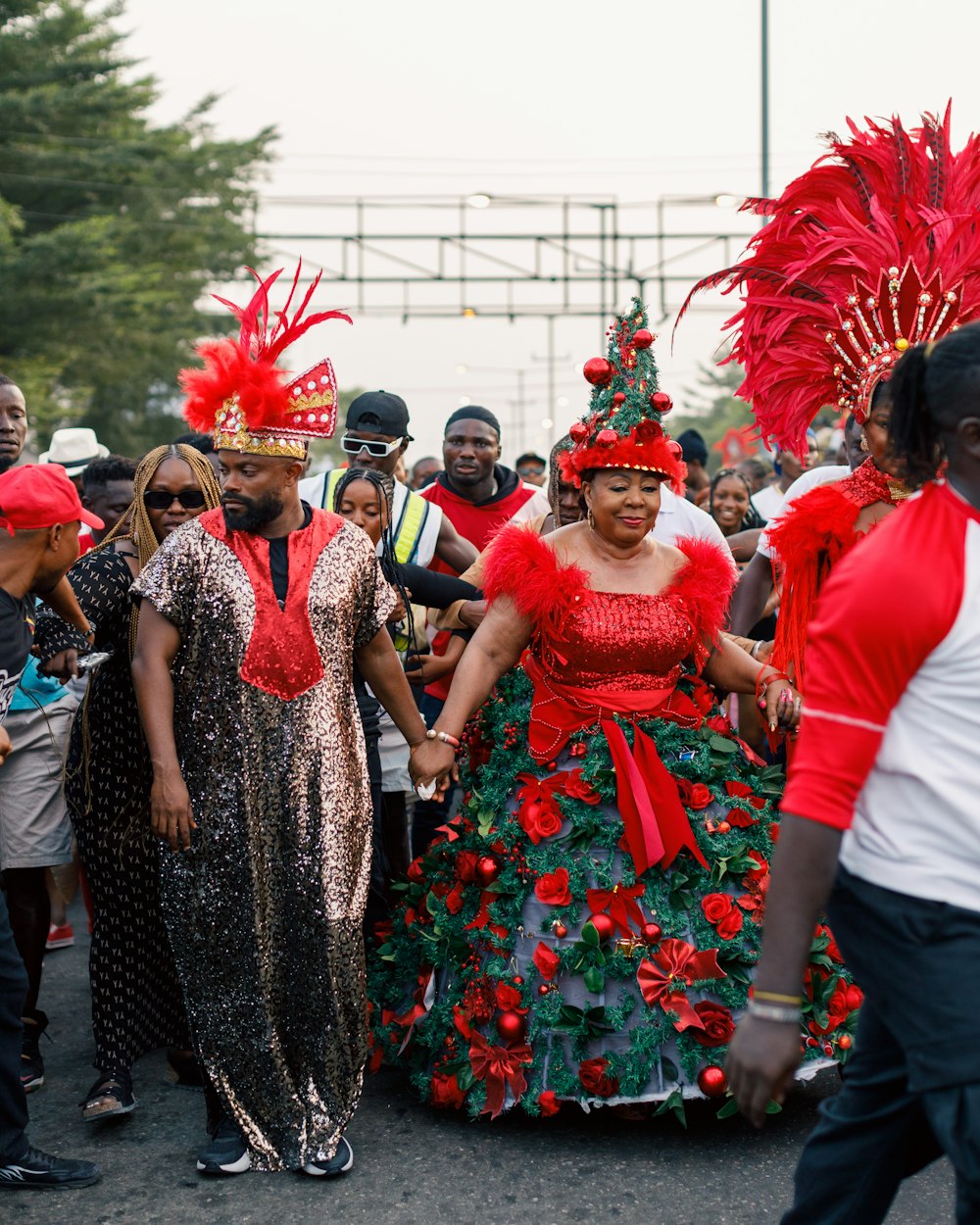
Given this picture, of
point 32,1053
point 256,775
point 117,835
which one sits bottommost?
point 32,1053

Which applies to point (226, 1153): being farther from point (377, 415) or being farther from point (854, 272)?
point (854, 272)

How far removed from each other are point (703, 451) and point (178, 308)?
1130 inches

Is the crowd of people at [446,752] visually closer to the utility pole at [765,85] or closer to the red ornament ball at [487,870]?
the red ornament ball at [487,870]

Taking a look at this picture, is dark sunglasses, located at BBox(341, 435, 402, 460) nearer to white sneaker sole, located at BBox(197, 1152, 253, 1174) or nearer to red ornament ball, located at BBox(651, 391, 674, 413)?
red ornament ball, located at BBox(651, 391, 674, 413)

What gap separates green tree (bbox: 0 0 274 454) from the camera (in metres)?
26.5

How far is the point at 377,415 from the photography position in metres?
5.93

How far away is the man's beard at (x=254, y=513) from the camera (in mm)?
4062

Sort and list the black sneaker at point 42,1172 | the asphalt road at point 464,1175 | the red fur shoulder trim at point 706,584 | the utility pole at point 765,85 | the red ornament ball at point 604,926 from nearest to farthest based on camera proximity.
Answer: the asphalt road at point 464,1175, the black sneaker at point 42,1172, the red ornament ball at point 604,926, the red fur shoulder trim at point 706,584, the utility pole at point 765,85

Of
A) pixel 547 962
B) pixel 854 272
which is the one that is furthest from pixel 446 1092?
pixel 854 272

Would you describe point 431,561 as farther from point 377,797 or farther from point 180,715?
point 180,715

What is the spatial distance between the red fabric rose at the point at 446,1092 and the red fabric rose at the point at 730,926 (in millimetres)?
905

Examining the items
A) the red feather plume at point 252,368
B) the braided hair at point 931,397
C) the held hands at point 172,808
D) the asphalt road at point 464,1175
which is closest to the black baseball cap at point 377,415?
the red feather plume at point 252,368

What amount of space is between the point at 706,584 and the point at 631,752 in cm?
60

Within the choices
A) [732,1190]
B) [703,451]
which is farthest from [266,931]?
[703,451]
